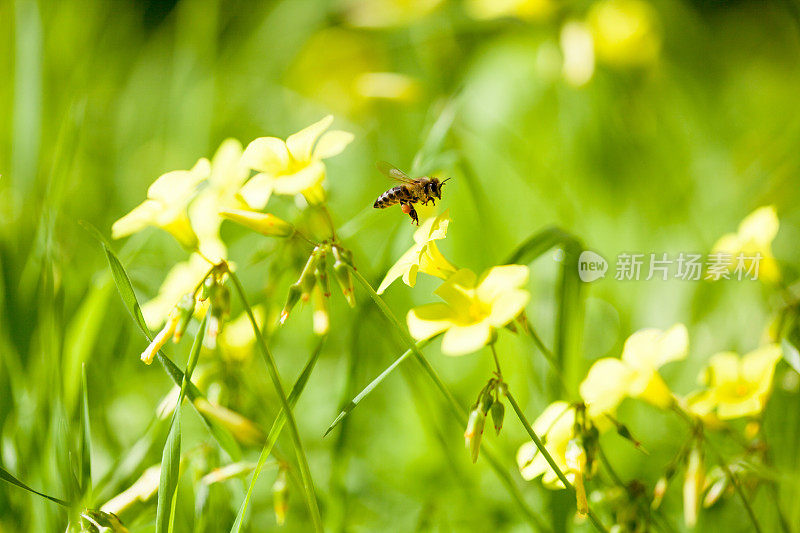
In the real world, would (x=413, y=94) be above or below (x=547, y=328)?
above

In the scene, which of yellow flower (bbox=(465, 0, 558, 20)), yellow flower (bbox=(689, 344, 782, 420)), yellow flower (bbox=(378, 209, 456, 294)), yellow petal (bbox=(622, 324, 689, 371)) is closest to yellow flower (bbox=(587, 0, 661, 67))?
yellow flower (bbox=(465, 0, 558, 20))

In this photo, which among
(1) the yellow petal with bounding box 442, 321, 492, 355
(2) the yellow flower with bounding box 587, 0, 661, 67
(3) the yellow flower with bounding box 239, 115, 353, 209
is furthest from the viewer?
(2) the yellow flower with bounding box 587, 0, 661, 67

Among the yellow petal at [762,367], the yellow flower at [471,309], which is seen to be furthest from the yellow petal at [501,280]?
the yellow petal at [762,367]

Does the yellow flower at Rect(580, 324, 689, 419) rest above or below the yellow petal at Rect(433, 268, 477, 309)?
below

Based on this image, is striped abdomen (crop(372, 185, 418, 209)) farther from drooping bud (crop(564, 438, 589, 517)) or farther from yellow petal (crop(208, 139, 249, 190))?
drooping bud (crop(564, 438, 589, 517))

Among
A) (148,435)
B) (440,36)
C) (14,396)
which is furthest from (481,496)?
→ (440,36)

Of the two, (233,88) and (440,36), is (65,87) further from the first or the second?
(440,36)

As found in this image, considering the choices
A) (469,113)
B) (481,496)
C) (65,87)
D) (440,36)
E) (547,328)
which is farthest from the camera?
(469,113)

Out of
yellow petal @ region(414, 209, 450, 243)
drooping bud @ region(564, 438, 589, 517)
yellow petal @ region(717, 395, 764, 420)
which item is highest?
yellow petal @ region(414, 209, 450, 243)
